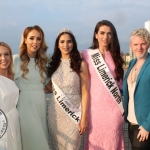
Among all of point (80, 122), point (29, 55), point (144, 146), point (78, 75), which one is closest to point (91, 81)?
point (78, 75)

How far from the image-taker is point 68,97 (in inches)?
170

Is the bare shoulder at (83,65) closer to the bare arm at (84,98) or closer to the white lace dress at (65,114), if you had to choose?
the bare arm at (84,98)

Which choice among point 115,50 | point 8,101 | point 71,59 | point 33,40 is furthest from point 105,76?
point 8,101

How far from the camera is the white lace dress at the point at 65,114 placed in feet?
14.1

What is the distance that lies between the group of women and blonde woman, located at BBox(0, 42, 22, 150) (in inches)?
6.2

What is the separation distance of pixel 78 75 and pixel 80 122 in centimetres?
67

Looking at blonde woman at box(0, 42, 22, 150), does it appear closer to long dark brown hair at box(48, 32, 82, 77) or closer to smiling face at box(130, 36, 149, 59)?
long dark brown hair at box(48, 32, 82, 77)

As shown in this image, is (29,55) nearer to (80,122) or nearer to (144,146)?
(80,122)

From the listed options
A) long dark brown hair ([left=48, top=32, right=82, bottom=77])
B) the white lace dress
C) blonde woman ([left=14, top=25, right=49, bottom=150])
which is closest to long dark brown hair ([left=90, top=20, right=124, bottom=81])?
long dark brown hair ([left=48, top=32, right=82, bottom=77])

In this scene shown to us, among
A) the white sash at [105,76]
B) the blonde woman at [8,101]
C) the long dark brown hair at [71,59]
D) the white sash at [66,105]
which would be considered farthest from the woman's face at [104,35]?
the blonde woman at [8,101]

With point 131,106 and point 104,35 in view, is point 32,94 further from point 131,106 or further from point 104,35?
point 131,106

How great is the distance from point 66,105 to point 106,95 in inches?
23.0

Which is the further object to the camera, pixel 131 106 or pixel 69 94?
pixel 69 94

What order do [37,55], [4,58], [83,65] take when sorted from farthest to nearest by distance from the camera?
1. [37,55]
2. [83,65]
3. [4,58]
